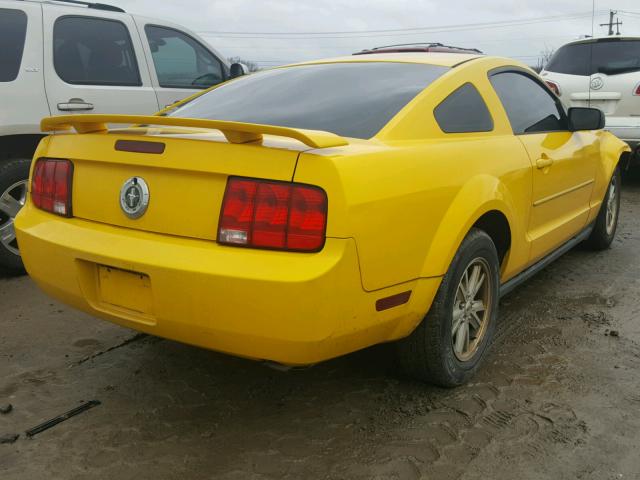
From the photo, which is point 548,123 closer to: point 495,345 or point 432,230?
point 495,345

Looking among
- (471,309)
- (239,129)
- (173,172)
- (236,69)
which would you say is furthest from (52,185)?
(236,69)

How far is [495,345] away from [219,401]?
1.51m

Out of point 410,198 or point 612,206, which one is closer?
point 410,198

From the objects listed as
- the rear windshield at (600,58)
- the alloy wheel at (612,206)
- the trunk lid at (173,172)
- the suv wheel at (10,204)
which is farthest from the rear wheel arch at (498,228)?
the rear windshield at (600,58)

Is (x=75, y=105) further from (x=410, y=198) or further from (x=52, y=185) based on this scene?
(x=410, y=198)

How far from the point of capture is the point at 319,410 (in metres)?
2.76

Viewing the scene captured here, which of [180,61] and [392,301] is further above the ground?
[180,61]

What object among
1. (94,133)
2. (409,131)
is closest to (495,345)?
(409,131)

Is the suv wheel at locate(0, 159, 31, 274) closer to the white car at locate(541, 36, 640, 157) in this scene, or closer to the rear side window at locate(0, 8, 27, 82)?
the rear side window at locate(0, 8, 27, 82)

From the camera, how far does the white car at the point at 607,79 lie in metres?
7.36

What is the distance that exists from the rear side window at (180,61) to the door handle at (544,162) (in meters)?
3.41

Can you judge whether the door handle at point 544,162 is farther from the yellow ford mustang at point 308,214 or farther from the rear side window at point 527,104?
the rear side window at point 527,104

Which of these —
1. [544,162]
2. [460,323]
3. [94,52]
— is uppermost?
→ [94,52]

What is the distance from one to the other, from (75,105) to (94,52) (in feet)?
1.87
